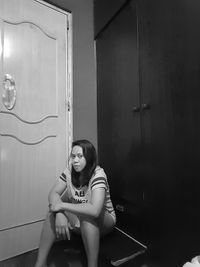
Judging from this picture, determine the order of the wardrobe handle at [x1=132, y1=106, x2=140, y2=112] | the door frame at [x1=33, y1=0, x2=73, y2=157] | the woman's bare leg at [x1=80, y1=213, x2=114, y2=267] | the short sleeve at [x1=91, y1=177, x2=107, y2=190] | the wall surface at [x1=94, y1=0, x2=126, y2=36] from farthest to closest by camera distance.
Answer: the door frame at [x1=33, y1=0, x2=73, y2=157] < the wall surface at [x1=94, y1=0, x2=126, y2=36] < the wardrobe handle at [x1=132, y1=106, x2=140, y2=112] < the short sleeve at [x1=91, y1=177, x2=107, y2=190] < the woman's bare leg at [x1=80, y1=213, x2=114, y2=267]

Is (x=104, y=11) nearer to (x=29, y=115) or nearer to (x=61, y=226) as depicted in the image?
(x=29, y=115)

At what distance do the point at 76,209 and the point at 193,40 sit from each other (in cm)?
110

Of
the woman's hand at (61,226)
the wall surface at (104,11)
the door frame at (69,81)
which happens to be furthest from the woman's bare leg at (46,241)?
the wall surface at (104,11)

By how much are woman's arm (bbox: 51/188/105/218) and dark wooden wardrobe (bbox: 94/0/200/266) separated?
323 mm

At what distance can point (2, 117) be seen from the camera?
156 centimetres

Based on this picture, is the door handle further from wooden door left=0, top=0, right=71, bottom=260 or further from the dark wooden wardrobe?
wooden door left=0, top=0, right=71, bottom=260

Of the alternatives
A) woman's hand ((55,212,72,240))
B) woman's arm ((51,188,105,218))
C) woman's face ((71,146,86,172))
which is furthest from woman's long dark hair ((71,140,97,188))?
woman's hand ((55,212,72,240))

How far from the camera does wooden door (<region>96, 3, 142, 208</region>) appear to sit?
157 centimetres

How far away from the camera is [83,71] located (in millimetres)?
2074

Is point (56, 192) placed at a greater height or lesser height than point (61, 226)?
greater

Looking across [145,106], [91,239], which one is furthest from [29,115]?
[91,239]

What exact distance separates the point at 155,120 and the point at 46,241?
3.21ft

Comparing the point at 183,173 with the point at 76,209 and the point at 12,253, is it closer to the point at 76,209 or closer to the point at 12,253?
the point at 76,209

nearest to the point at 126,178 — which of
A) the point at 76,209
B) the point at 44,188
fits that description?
the point at 76,209
